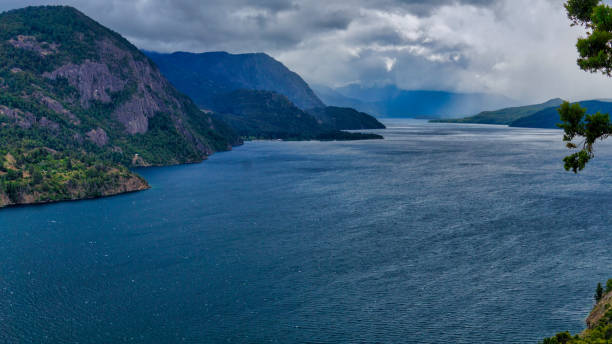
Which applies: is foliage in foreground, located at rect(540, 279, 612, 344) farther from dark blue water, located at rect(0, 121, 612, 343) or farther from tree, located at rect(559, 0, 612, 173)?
tree, located at rect(559, 0, 612, 173)

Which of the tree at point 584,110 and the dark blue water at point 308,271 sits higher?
the tree at point 584,110

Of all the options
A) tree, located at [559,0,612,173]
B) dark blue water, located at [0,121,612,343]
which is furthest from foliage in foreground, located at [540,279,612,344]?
tree, located at [559,0,612,173]

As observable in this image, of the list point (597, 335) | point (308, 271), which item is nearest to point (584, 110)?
point (597, 335)

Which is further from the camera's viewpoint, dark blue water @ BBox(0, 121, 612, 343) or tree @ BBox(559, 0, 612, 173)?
dark blue water @ BBox(0, 121, 612, 343)

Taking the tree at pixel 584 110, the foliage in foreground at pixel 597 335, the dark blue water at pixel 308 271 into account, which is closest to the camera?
the tree at pixel 584 110

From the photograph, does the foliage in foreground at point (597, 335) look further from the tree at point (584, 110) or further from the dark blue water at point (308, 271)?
the tree at point (584, 110)

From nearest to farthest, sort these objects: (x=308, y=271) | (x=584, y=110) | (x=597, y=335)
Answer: (x=584, y=110)
(x=597, y=335)
(x=308, y=271)

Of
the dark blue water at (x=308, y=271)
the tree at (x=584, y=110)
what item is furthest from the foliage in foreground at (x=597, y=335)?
the tree at (x=584, y=110)

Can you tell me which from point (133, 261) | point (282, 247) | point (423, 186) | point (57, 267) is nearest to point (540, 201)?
point (423, 186)

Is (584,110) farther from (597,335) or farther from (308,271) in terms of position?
(308,271)
